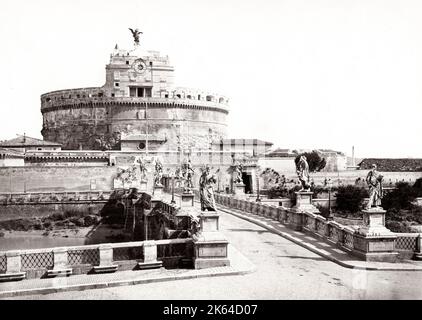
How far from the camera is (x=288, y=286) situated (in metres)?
8.45

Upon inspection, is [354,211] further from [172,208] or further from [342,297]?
[342,297]

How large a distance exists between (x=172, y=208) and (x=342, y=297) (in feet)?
39.0

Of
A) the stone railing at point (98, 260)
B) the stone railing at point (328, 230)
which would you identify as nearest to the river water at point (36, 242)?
the stone railing at point (328, 230)

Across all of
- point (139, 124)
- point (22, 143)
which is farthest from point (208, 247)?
point (139, 124)

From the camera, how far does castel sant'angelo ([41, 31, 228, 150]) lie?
56.1 metres

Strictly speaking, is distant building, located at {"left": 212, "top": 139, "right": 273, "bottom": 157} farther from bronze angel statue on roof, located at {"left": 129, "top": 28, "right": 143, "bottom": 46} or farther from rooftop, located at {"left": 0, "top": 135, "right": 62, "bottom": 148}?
rooftop, located at {"left": 0, "top": 135, "right": 62, "bottom": 148}

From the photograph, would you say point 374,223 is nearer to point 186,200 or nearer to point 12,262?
point 12,262

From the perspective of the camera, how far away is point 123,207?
35.8 metres

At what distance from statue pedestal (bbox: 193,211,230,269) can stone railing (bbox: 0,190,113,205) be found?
91.4ft

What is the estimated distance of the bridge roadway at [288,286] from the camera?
799cm

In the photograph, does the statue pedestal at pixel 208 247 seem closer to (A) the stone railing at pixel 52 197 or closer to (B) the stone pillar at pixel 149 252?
(B) the stone pillar at pixel 149 252

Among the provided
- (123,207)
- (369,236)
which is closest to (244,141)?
(123,207)

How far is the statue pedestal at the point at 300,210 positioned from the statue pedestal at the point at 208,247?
555 centimetres

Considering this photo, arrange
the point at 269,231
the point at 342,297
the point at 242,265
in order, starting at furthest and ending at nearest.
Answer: the point at 269,231
the point at 242,265
the point at 342,297
